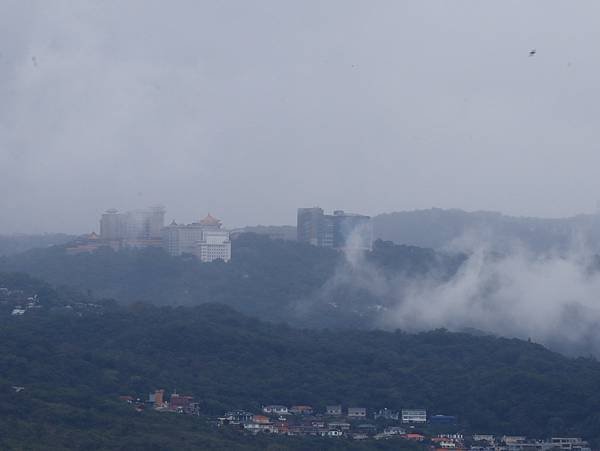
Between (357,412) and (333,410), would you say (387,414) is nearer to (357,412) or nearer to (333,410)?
(357,412)

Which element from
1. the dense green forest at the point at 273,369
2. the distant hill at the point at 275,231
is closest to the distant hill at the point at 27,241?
the distant hill at the point at 275,231

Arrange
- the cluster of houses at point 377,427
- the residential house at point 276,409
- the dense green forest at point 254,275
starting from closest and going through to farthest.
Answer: the cluster of houses at point 377,427 → the residential house at point 276,409 → the dense green forest at point 254,275

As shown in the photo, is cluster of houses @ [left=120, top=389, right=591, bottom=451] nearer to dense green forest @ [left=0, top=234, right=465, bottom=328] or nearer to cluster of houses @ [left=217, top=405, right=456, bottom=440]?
cluster of houses @ [left=217, top=405, right=456, bottom=440]

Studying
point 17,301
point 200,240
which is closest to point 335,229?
point 200,240

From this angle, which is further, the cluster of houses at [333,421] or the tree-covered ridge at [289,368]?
the tree-covered ridge at [289,368]

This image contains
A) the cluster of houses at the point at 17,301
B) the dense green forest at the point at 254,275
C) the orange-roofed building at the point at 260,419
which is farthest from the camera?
the dense green forest at the point at 254,275

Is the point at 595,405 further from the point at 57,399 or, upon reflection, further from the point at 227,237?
the point at 227,237

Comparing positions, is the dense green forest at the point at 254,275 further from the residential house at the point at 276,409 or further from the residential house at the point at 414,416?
the residential house at the point at 276,409

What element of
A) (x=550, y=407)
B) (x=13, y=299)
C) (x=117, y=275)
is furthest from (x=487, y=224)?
(x=550, y=407)
